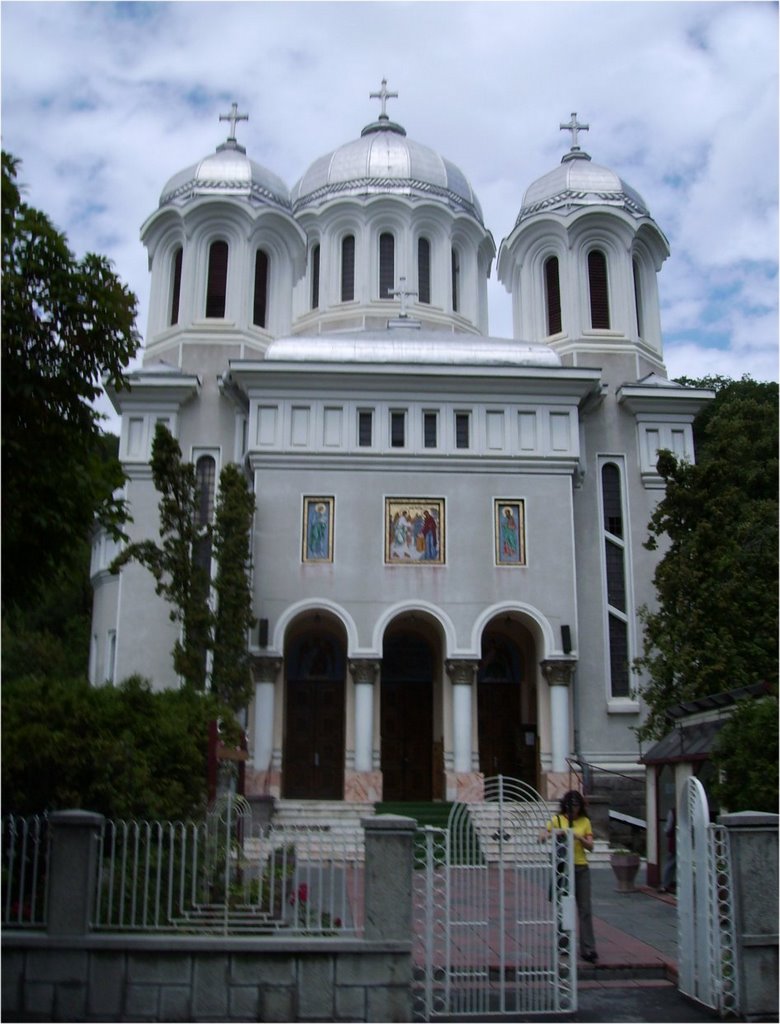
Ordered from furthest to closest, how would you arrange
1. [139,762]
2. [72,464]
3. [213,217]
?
[213,217] < [139,762] < [72,464]

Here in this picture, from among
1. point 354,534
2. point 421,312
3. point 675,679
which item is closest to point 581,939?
point 675,679

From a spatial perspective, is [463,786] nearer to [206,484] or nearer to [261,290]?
[206,484]

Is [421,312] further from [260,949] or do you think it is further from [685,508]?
[260,949]

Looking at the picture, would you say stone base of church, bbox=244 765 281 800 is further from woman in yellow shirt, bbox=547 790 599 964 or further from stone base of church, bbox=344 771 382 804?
woman in yellow shirt, bbox=547 790 599 964

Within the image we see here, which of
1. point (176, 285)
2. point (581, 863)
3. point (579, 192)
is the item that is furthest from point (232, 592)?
point (579, 192)

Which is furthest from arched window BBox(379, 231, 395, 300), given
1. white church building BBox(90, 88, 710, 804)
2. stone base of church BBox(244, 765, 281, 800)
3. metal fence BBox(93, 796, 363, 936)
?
metal fence BBox(93, 796, 363, 936)

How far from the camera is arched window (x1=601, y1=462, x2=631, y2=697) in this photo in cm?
2373

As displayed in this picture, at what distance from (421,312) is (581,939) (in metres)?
21.1

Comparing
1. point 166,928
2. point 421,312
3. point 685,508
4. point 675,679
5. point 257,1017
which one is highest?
point 421,312

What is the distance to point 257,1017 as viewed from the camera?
8102 mm

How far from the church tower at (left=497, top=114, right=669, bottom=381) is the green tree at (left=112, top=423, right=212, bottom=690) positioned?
34.0ft

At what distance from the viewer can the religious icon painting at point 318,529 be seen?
22.7 metres

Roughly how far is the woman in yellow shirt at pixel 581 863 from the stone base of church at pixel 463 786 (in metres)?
11.2

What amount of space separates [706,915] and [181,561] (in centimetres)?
1415
